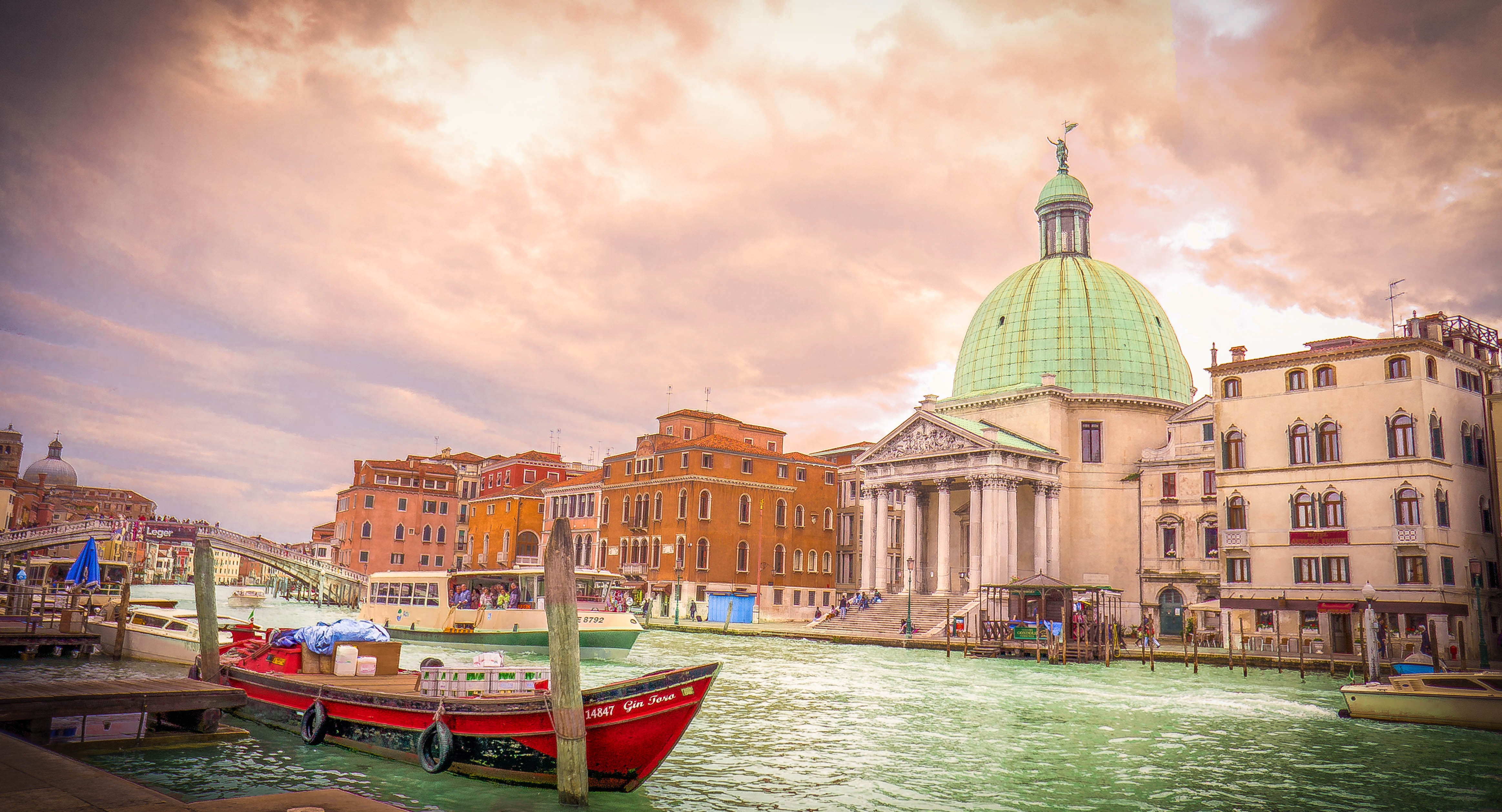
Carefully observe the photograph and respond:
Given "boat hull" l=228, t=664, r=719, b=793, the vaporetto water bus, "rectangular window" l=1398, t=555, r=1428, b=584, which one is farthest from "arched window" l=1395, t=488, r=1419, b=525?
"boat hull" l=228, t=664, r=719, b=793

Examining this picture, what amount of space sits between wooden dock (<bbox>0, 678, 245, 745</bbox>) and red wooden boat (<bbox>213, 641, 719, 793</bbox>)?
1.90m

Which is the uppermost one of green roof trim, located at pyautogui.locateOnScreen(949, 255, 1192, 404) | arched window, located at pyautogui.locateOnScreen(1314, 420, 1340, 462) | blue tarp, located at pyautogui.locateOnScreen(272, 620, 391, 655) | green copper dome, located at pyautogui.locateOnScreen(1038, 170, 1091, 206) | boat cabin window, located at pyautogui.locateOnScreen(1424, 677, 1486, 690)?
green copper dome, located at pyautogui.locateOnScreen(1038, 170, 1091, 206)

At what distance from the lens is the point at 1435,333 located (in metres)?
37.8

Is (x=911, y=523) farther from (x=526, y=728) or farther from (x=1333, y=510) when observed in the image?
(x=526, y=728)

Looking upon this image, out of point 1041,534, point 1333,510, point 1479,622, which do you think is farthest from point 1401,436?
point 1041,534

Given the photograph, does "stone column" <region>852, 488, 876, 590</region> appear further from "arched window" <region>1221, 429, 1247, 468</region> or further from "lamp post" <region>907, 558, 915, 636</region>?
"arched window" <region>1221, 429, 1247, 468</region>

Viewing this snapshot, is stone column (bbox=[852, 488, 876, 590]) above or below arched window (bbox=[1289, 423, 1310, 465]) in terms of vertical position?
below

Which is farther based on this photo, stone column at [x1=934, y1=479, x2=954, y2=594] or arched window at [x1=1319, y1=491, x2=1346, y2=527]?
stone column at [x1=934, y1=479, x2=954, y2=594]

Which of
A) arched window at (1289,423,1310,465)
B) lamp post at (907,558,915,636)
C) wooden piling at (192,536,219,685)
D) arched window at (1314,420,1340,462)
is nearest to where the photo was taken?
wooden piling at (192,536,219,685)

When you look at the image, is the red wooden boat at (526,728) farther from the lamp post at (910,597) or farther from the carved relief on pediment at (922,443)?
the carved relief on pediment at (922,443)

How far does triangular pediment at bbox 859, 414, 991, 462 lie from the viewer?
5281 cm

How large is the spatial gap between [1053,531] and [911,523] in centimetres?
748

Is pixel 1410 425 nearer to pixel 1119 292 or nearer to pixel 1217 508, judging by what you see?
pixel 1217 508

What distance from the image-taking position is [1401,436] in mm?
36594
